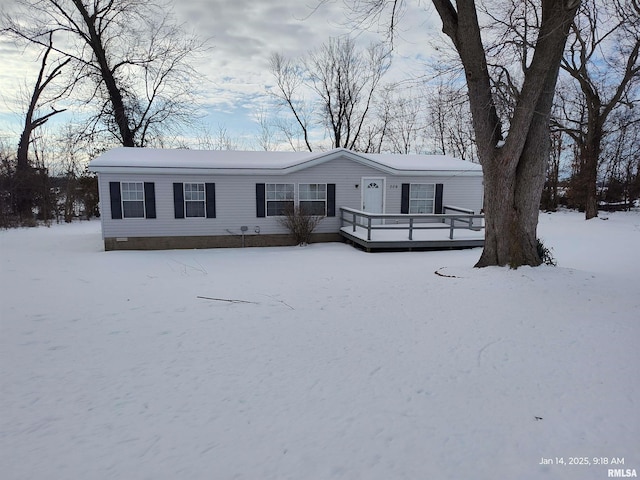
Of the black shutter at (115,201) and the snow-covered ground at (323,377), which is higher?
the black shutter at (115,201)

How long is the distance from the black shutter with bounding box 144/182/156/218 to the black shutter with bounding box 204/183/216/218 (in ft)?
5.42

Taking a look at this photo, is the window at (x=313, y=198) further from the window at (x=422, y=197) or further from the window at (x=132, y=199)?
the window at (x=132, y=199)

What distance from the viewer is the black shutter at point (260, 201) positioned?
43.9 ft

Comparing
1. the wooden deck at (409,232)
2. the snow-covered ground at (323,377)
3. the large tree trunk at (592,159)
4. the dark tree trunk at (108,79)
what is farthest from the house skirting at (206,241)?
the large tree trunk at (592,159)

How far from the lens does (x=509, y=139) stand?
728cm

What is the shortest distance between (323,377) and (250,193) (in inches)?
400

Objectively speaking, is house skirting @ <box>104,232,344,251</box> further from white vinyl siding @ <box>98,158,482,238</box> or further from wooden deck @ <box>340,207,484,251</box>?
wooden deck @ <box>340,207,484,251</box>

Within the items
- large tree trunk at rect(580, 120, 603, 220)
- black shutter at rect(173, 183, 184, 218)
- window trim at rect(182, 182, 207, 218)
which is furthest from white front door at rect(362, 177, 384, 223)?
large tree trunk at rect(580, 120, 603, 220)

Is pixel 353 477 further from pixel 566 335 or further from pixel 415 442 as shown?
pixel 566 335

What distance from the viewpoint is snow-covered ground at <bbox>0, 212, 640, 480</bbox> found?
2.73 metres

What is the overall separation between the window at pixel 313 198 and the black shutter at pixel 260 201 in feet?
4.26

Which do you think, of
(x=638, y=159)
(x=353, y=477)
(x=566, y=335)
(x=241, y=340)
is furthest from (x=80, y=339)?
(x=638, y=159)

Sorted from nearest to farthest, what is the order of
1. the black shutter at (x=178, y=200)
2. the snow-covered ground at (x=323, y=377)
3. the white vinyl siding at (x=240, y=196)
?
the snow-covered ground at (x=323, y=377), the white vinyl siding at (x=240, y=196), the black shutter at (x=178, y=200)

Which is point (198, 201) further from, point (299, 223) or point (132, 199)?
point (299, 223)
